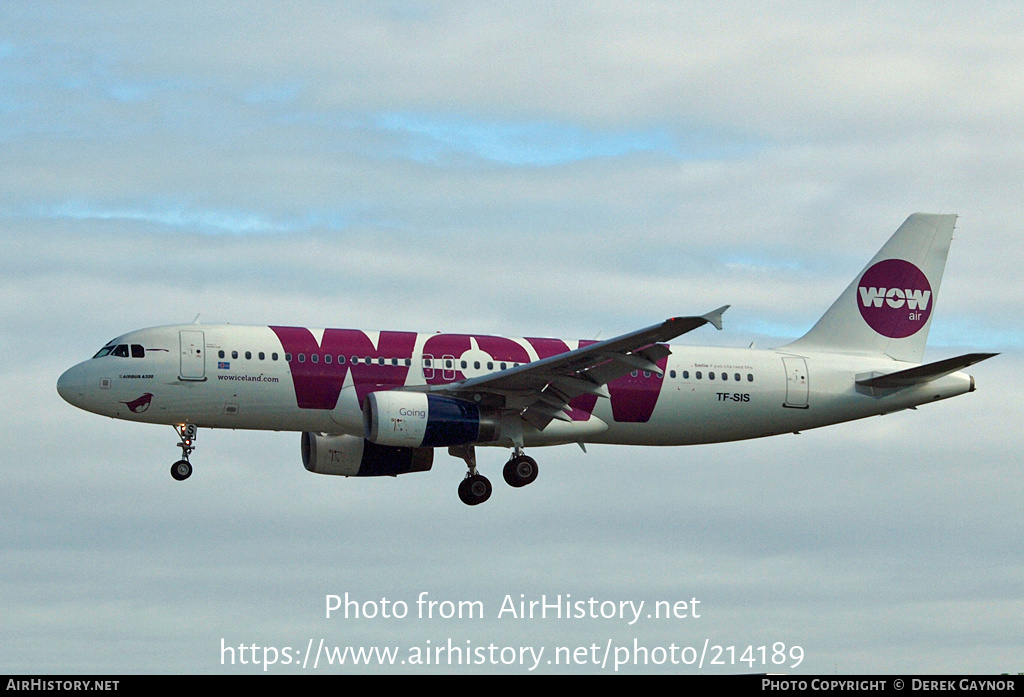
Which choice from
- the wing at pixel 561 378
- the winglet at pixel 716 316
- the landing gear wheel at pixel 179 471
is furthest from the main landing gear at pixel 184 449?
the winglet at pixel 716 316

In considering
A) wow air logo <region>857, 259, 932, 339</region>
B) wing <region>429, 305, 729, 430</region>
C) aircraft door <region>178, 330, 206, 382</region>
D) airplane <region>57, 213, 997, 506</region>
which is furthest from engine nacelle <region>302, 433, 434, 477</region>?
wow air logo <region>857, 259, 932, 339</region>

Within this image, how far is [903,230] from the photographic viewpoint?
5766 cm

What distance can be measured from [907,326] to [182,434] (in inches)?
948

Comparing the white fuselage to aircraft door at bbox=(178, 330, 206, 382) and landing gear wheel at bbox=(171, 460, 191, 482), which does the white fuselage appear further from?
landing gear wheel at bbox=(171, 460, 191, 482)

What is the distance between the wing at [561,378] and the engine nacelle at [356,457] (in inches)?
182

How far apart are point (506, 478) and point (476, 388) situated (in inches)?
137

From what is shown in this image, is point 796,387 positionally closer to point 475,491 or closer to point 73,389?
point 475,491

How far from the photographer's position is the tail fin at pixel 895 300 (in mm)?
55656

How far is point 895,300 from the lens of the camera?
2228 inches

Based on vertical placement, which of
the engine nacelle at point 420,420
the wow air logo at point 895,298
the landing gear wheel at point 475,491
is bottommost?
the landing gear wheel at point 475,491

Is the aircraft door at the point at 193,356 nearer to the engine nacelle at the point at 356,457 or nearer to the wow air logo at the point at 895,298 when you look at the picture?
the engine nacelle at the point at 356,457
